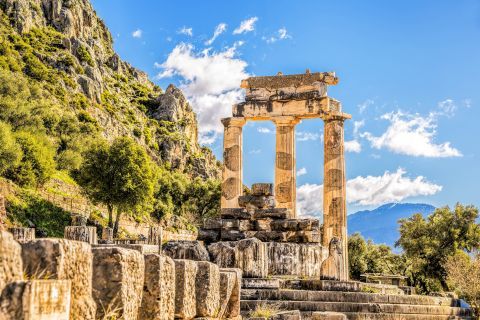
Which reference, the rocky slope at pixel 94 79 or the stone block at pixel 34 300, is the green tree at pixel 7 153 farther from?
the stone block at pixel 34 300

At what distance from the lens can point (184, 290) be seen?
848 centimetres

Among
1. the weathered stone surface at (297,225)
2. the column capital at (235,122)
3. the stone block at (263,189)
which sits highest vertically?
the column capital at (235,122)

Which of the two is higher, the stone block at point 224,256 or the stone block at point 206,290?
the stone block at point 224,256

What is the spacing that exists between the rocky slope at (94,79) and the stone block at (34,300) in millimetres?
97352

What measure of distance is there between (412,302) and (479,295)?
1796 cm

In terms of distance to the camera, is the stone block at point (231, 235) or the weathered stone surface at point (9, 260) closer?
the weathered stone surface at point (9, 260)

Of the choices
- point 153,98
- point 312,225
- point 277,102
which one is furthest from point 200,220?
point 153,98

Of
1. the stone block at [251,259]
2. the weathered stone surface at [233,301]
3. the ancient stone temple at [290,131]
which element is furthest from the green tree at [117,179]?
the weathered stone surface at [233,301]

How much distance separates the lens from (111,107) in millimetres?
127812

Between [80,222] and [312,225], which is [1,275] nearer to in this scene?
[312,225]

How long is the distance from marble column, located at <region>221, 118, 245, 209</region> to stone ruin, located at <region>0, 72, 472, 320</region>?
0.16 ft

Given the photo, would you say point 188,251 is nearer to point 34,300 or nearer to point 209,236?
point 209,236

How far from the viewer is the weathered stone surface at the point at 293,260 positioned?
23016 mm

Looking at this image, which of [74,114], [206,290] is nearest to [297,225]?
[206,290]
